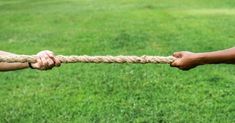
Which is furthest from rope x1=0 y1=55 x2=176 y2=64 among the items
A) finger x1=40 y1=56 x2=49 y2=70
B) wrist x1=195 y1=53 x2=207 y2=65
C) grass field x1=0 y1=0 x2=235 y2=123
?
grass field x1=0 y1=0 x2=235 y2=123

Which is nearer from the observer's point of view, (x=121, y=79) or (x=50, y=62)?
(x=50, y=62)

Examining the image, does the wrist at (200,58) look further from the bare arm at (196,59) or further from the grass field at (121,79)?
the grass field at (121,79)

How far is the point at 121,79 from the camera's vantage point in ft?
31.1

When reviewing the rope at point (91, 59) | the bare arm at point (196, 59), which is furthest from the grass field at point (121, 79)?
the bare arm at point (196, 59)

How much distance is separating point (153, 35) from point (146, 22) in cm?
337

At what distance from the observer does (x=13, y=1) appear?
1286 inches

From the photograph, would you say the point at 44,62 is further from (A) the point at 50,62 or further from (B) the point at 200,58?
(B) the point at 200,58

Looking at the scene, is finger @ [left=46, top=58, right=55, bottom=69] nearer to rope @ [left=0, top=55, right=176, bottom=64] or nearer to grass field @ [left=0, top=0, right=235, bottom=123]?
rope @ [left=0, top=55, right=176, bottom=64]

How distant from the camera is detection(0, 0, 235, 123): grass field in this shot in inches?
291

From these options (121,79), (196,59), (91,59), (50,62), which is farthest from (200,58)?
(121,79)

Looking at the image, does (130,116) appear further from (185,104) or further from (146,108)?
(185,104)

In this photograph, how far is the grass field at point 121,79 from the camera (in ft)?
24.3

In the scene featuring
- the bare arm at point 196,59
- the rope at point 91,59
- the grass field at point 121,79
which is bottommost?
the grass field at point 121,79

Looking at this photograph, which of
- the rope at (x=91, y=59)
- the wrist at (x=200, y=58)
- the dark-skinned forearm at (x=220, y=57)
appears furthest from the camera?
the rope at (x=91, y=59)
